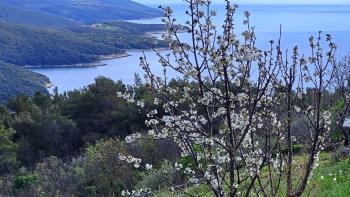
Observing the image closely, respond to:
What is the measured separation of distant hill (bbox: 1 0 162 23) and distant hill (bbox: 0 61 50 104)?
81.3 meters

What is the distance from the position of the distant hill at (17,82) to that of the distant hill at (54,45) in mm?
13541

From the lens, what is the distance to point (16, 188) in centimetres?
1243

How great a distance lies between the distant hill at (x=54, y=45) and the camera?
94000 millimetres

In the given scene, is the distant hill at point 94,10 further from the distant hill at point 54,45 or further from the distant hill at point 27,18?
the distant hill at point 54,45

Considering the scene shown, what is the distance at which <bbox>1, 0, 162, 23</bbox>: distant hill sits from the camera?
165587 mm

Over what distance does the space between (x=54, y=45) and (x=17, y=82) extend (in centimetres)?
2680

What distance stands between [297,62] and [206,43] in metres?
0.73

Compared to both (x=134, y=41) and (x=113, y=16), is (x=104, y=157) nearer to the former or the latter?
(x=134, y=41)

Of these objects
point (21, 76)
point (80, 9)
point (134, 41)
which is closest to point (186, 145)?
point (21, 76)

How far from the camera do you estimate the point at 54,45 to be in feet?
320

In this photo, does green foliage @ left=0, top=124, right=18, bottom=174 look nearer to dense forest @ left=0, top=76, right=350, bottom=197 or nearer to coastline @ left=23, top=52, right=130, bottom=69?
dense forest @ left=0, top=76, right=350, bottom=197

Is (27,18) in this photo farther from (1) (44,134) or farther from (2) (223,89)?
(2) (223,89)

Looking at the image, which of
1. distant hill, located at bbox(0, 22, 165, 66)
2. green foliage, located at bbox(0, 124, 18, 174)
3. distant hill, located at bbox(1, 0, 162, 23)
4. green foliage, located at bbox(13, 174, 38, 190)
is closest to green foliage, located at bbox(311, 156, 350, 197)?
green foliage, located at bbox(13, 174, 38, 190)

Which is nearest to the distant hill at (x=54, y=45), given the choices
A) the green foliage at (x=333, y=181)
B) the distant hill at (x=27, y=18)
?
the distant hill at (x=27, y=18)
